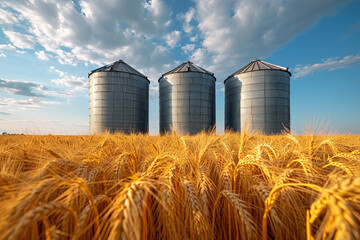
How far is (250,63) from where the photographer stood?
1414 cm

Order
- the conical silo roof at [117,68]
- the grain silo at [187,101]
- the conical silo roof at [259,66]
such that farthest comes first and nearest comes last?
the conical silo roof at [117,68] < the conical silo roof at [259,66] < the grain silo at [187,101]

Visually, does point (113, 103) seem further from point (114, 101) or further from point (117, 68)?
point (117, 68)

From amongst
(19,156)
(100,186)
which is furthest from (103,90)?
(100,186)

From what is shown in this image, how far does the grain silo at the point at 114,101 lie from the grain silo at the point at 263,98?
32.1 feet

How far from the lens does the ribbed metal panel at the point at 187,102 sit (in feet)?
41.0

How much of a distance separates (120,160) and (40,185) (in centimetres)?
90

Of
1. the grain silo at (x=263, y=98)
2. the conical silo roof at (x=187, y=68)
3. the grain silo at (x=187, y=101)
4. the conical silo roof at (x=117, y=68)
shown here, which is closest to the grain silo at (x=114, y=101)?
the conical silo roof at (x=117, y=68)

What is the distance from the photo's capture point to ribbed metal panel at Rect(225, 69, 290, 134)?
1199cm

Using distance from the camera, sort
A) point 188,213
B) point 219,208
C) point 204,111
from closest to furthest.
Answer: point 188,213 < point 219,208 < point 204,111

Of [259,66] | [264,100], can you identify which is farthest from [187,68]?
[264,100]

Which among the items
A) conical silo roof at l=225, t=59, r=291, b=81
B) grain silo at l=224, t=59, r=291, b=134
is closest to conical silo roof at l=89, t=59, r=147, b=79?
grain silo at l=224, t=59, r=291, b=134

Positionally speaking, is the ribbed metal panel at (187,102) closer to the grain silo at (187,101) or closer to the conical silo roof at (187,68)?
the grain silo at (187,101)

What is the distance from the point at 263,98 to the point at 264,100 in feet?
0.64

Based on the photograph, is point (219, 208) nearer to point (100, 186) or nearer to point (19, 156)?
point (100, 186)
